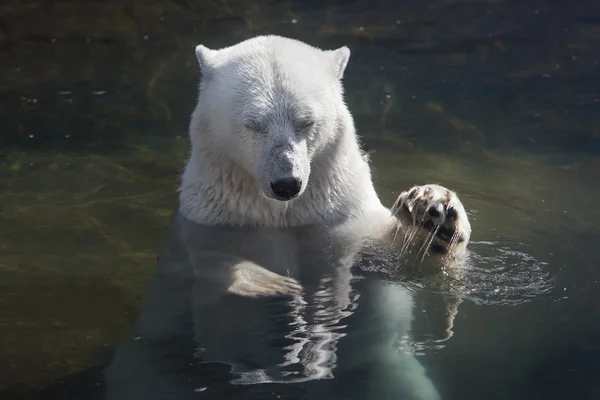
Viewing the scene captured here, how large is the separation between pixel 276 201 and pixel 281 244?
0.73 feet

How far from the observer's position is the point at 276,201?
480 cm

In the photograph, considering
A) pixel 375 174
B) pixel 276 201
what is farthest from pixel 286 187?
pixel 375 174

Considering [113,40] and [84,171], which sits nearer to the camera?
[84,171]

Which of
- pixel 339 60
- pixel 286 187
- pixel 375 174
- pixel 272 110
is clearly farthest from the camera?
pixel 375 174

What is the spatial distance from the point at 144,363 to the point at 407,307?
121 cm

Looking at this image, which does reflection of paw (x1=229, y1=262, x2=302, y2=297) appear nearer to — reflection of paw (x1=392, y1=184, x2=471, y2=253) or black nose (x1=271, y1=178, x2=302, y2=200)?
black nose (x1=271, y1=178, x2=302, y2=200)

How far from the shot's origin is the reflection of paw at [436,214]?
4.50 metres

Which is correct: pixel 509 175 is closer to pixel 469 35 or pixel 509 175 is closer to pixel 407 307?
pixel 407 307

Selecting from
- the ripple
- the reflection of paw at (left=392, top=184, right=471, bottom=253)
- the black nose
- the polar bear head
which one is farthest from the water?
the polar bear head

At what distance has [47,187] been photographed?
6164 millimetres

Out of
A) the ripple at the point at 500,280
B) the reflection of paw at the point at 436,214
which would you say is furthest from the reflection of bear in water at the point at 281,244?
the ripple at the point at 500,280

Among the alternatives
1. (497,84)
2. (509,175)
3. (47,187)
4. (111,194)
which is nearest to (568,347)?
(509,175)

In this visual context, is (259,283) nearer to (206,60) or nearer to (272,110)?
(272,110)

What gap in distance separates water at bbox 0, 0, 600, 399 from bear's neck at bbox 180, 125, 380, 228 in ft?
1.21
